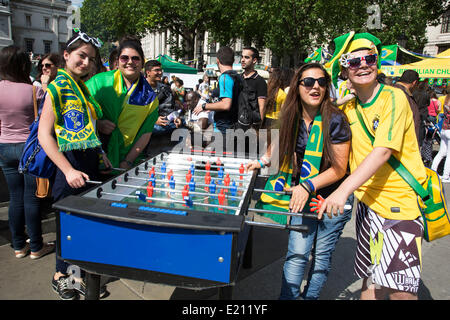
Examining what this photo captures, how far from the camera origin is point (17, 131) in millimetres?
3205

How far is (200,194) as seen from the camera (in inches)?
89.5

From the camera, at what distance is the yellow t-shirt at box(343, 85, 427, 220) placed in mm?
1882

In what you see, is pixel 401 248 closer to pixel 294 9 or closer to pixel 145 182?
pixel 145 182

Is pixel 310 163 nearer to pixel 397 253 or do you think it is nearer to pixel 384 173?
pixel 384 173

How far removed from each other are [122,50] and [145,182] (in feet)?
4.32

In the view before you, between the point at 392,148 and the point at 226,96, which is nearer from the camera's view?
the point at 392,148

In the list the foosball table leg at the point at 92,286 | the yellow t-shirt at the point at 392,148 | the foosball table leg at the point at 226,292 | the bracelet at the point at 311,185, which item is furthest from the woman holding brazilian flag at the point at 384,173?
the foosball table leg at the point at 92,286

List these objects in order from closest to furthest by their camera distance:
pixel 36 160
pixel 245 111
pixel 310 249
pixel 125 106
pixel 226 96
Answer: pixel 310 249 < pixel 36 160 < pixel 125 106 < pixel 226 96 < pixel 245 111

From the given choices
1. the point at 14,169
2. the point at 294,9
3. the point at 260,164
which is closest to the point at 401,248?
the point at 260,164

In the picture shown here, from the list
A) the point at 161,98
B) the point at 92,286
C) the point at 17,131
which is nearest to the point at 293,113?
the point at 92,286

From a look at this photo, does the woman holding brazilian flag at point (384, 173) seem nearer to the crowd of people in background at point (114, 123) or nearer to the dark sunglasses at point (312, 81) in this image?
the crowd of people in background at point (114, 123)

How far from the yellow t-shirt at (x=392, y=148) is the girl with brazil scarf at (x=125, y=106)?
2.01 meters

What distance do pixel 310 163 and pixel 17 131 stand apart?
279cm

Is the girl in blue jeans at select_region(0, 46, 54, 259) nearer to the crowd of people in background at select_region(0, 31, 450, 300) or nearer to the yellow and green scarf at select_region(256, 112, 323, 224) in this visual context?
the crowd of people in background at select_region(0, 31, 450, 300)
